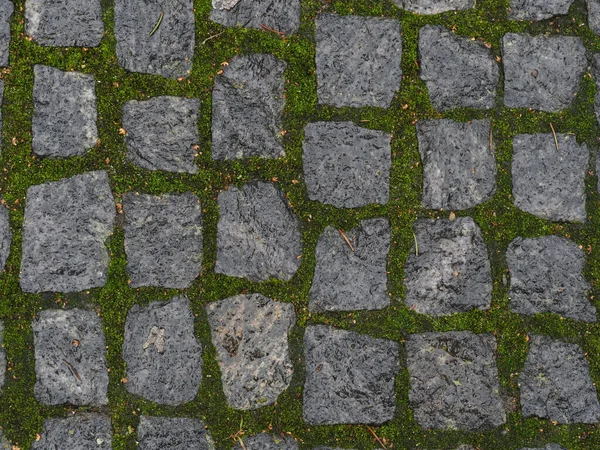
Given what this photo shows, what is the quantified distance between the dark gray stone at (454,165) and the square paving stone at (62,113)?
1639mm

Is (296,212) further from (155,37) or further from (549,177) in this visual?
(549,177)

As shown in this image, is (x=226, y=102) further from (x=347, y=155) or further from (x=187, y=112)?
(x=347, y=155)

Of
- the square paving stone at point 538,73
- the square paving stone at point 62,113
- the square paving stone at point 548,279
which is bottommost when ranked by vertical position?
the square paving stone at point 548,279

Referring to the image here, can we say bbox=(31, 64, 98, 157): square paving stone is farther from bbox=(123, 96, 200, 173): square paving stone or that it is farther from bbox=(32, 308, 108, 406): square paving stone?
bbox=(32, 308, 108, 406): square paving stone

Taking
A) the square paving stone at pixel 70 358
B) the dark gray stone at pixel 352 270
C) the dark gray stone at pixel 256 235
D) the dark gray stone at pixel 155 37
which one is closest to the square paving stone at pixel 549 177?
the dark gray stone at pixel 352 270

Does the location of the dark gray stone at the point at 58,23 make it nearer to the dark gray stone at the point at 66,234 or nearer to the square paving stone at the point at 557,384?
the dark gray stone at the point at 66,234

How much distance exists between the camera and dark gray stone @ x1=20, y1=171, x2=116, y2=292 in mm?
2709

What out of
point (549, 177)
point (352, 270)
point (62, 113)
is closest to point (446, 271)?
point (352, 270)

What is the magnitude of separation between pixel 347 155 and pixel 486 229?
797 mm

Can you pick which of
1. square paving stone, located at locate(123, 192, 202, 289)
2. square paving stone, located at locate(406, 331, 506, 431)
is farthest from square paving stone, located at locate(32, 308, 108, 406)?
square paving stone, located at locate(406, 331, 506, 431)

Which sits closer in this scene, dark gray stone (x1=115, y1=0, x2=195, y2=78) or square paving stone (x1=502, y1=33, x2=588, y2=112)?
dark gray stone (x1=115, y1=0, x2=195, y2=78)

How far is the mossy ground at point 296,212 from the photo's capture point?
2.72 meters

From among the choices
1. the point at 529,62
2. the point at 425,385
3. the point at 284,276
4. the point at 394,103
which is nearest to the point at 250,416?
the point at 284,276

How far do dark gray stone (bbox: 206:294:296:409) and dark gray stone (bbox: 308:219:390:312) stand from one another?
0.24m
